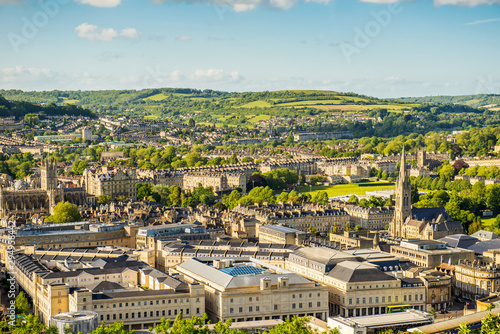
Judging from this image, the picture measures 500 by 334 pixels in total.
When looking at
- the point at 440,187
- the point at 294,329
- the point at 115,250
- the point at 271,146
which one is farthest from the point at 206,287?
the point at 271,146

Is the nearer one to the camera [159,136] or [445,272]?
[445,272]

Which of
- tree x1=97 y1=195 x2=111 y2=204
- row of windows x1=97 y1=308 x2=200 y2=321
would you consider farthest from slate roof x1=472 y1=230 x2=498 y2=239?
tree x1=97 y1=195 x2=111 y2=204

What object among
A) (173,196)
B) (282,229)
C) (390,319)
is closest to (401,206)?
(282,229)

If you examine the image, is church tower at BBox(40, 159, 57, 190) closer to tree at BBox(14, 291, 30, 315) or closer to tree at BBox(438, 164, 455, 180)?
tree at BBox(14, 291, 30, 315)

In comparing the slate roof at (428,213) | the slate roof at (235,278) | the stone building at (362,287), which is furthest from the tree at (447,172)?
the slate roof at (235,278)

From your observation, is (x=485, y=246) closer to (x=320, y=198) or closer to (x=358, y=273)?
(x=358, y=273)

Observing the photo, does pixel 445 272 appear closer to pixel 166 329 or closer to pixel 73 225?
pixel 166 329
